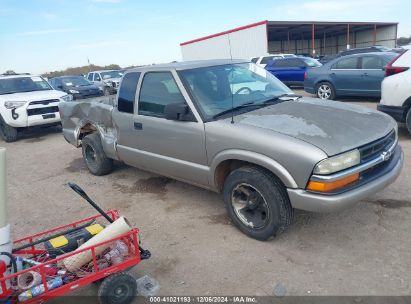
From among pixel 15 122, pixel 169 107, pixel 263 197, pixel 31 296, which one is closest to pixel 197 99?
pixel 169 107

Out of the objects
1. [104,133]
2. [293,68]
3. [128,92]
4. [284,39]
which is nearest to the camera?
[128,92]

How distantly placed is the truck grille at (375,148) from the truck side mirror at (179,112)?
1688mm

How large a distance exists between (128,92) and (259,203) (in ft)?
7.93

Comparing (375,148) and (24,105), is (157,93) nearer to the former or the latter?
(375,148)

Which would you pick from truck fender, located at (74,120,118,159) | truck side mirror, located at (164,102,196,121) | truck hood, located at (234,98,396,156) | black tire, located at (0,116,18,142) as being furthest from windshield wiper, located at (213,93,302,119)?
black tire, located at (0,116,18,142)

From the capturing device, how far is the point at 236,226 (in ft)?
12.4

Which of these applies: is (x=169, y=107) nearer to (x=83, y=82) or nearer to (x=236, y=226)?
(x=236, y=226)

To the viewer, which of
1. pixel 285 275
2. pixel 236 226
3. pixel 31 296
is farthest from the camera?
pixel 236 226

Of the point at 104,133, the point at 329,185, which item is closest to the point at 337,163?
the point at 329,185

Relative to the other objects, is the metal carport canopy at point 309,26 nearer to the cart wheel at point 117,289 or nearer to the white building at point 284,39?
the white building at point 284,39

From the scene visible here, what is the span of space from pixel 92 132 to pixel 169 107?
2.81 m

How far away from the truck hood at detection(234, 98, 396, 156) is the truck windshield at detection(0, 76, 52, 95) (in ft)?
29.0

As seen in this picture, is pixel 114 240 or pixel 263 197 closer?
pixel 114 240

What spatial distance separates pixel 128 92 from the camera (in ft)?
15.8
